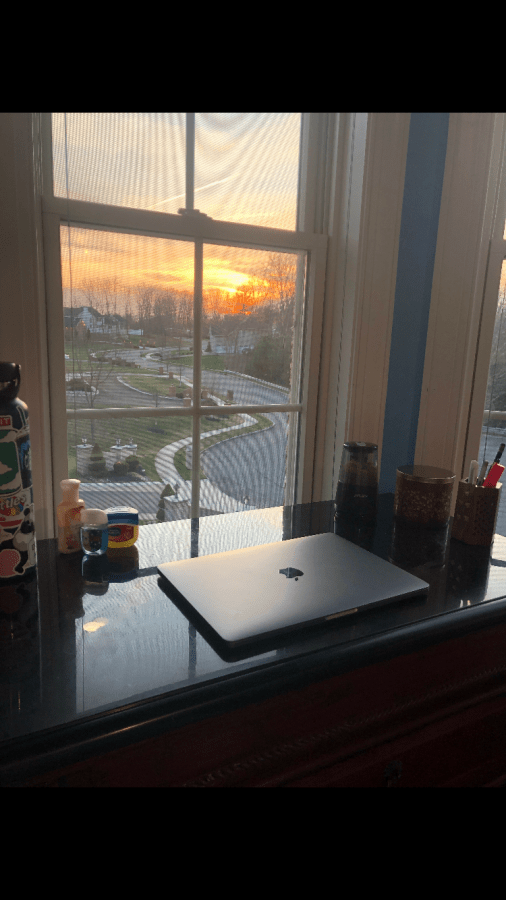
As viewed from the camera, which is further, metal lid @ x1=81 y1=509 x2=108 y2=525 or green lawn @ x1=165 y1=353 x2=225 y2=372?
green lawn @ x1=165 y1=353 x2=225 y2=372

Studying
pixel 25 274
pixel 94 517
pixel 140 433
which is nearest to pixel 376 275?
pixel 140 433

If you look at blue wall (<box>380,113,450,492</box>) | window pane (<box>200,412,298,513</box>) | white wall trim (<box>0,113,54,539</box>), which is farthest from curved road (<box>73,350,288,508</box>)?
blue wall (<box>380,113,450,492</box>)

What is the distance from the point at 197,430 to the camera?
132cm

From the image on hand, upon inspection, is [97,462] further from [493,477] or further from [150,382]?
[493,477]

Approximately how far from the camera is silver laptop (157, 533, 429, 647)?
68 cm

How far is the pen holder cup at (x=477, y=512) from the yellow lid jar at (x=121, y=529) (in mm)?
618


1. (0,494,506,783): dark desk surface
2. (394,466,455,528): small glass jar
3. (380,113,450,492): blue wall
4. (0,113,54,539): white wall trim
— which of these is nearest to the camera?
(0,494,506,783): dark desk surface

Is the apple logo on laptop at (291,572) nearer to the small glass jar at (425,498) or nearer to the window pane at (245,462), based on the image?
the small glass jar at (425,498)

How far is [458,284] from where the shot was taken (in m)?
1.49

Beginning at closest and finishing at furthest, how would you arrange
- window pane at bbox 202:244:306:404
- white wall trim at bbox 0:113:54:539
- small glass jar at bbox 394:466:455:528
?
white wall trim at bbox 0:113:54:539, small glass jar at bbox 394:466:455:528, window pane at bbox 202:244:306:404

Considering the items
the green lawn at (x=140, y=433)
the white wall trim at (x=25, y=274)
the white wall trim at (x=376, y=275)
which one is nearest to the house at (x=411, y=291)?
the white wall trim at (x=376, y=275)

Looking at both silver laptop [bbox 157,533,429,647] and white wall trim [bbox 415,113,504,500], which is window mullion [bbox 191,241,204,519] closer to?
silver laptop [bbox 157,533,429,647]

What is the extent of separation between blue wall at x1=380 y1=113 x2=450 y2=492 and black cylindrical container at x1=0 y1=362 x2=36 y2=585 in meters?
1.05

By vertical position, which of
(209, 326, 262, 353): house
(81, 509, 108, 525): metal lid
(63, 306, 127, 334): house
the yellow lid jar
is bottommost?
the yellow lid jar
